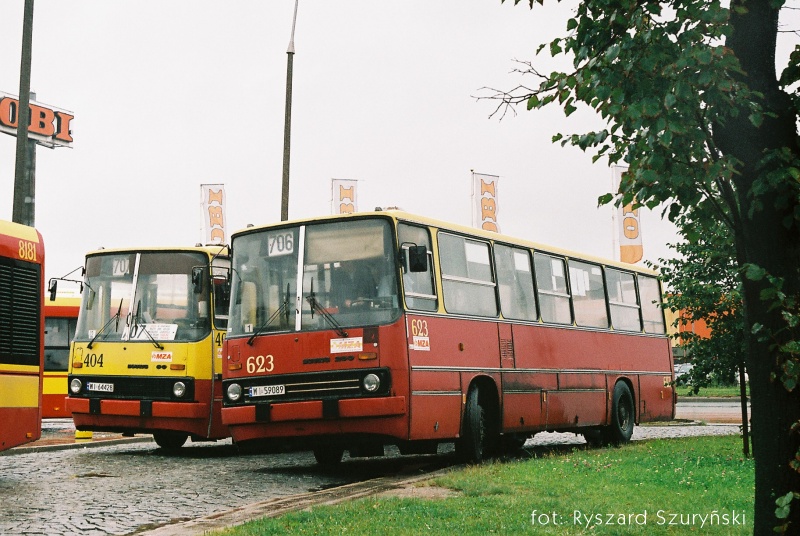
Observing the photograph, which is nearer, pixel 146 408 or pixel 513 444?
pixel 146 408

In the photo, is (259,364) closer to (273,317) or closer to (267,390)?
A: (267,390)

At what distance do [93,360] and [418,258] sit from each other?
6425 millimetres

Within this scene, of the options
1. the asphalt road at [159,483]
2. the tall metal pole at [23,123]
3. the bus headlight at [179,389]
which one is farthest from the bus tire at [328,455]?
the tall metal pole at [23,123]

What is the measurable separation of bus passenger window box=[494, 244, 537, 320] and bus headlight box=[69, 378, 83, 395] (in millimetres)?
6497

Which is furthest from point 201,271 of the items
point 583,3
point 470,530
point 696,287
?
point 583,3

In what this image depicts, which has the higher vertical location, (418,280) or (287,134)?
(287,134)

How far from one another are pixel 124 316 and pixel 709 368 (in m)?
8.68

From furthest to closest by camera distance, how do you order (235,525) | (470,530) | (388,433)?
(388,433) < (235,525) < (470,530)

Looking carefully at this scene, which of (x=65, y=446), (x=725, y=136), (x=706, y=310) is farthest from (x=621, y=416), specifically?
(x=725, y=136)

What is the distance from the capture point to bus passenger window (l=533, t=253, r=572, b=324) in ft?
53.9

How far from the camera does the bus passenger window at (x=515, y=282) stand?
1517 cm

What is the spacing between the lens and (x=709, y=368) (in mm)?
15602

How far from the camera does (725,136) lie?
623 cm

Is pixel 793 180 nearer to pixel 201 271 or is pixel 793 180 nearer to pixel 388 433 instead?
pixel 388 433
